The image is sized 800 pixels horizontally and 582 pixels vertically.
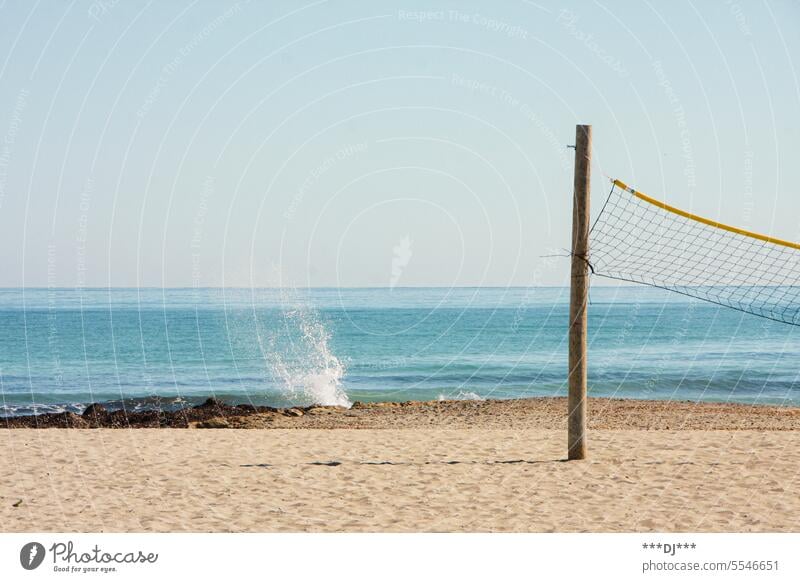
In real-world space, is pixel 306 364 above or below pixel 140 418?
below

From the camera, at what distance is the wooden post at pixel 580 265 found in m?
9.05

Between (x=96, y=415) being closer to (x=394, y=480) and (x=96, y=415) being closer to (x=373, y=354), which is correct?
(x=394, y=480)

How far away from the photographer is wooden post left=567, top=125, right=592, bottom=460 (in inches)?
356

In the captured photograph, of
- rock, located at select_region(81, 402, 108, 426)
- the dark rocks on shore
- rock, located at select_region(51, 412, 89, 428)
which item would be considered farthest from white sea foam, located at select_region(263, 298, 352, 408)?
rock, located at select_region(51, 412, 89, 428)

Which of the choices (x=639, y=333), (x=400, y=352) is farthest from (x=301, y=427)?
(x=639, y=333)

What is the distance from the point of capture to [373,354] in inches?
1720

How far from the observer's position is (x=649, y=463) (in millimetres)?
9281

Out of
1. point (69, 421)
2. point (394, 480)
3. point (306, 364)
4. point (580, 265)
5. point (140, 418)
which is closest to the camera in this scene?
point (394, 480)

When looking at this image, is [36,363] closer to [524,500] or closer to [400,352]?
[400,352]
